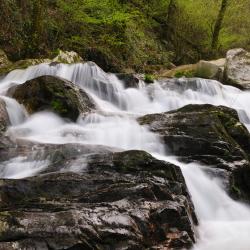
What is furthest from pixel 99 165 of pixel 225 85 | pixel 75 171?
pixel 225 85

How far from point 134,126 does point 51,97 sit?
1.71 metres

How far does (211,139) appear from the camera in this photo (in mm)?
7449

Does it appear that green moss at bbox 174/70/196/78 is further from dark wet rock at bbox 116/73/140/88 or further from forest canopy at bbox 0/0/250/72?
dark wet rock at bbox 116/73/140/88

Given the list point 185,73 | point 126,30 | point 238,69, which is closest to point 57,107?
point 185,73

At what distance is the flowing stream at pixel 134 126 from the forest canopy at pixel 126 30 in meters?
2.56

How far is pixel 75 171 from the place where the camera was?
550cm

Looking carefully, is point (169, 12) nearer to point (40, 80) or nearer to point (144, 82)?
point (144, 82)

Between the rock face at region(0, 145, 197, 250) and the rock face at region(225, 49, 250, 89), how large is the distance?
31.9 ft

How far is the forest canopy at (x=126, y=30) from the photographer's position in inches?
516

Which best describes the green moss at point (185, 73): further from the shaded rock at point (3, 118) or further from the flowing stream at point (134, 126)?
the shaded rock at point (3, 118)

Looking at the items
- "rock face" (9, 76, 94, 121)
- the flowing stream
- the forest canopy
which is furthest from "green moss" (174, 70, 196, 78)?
"rock face" (9, 76, 94, 121)

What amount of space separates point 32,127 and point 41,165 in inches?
88.4

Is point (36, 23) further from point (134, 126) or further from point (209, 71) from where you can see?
point (209, 71)

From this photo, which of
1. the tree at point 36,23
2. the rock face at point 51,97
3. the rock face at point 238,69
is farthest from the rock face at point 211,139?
the rock face at point 238,69
